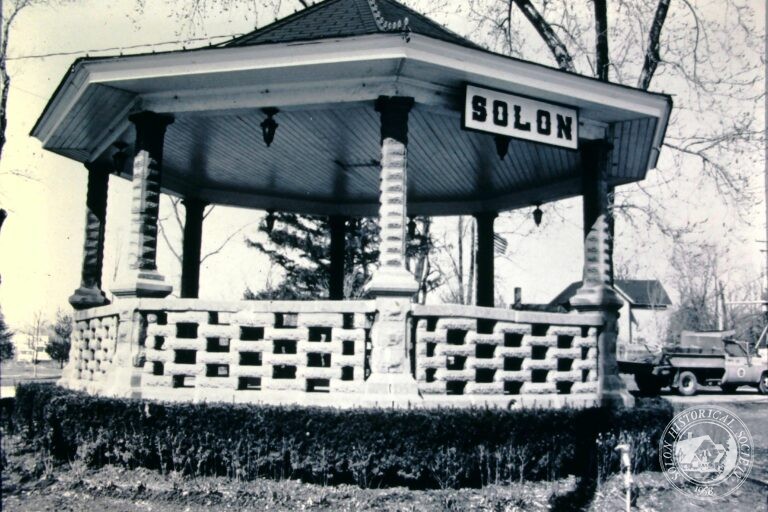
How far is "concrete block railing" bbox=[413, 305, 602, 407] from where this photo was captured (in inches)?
307

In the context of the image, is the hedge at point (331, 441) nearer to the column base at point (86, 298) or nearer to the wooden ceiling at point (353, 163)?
the column base at point (86, 298)

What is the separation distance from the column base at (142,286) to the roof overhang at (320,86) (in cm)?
219

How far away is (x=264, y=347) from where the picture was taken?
7.92 m

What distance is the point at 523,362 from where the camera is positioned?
8.49 m

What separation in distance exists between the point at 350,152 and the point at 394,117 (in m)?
3.49

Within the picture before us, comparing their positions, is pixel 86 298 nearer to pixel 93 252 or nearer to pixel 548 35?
pixel 93 252

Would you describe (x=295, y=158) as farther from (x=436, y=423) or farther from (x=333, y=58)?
(x=436, y=423)

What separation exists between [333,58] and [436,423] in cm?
422

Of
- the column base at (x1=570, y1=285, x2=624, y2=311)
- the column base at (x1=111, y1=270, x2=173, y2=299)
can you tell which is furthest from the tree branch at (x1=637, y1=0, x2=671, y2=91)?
the column base at (x1=111, y1=270, x2=173, y2=299)

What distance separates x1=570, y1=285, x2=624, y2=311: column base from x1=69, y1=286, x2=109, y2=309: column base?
756 centimetres

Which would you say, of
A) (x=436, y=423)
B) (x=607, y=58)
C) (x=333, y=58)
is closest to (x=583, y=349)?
(x=436, y=423)

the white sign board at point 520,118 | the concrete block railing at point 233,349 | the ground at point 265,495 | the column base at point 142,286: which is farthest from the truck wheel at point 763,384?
the column base at point 142,286

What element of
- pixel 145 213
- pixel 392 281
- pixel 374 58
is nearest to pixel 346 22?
pixel 374 58

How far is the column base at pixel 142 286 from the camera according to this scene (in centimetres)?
851
